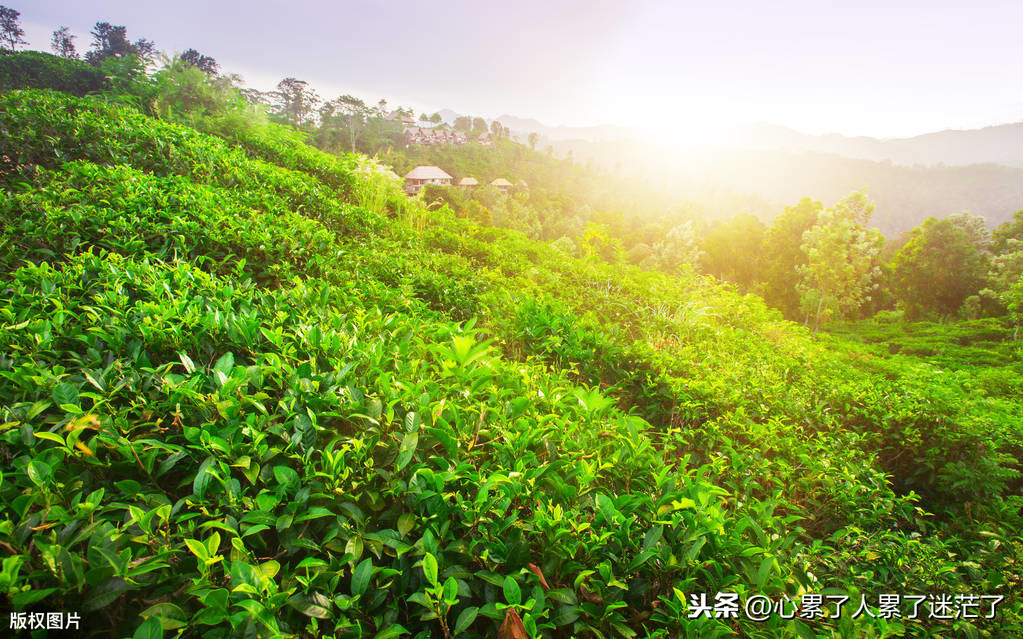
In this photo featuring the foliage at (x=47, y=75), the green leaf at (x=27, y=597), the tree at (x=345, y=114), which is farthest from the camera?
the tree at (x=345, y=114)

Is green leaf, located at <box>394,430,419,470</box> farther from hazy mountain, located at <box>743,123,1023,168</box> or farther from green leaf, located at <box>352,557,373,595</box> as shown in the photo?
hazy mountain, located at <box>743,123,1023,168</box>

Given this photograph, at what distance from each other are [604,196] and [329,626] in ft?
228

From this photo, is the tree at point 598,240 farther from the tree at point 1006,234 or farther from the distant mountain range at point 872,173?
the distant mountain range at point 872,173

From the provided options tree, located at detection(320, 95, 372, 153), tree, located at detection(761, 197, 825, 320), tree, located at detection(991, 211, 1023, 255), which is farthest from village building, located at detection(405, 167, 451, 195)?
tree, located at detection(991, 211, 1023, 255)

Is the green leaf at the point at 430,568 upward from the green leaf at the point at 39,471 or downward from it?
downward

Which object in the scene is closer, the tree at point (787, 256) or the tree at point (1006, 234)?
the tree at point (1006, 234)

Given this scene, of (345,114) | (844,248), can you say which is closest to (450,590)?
(844,248)

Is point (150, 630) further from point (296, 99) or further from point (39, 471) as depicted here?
point (296, 99)

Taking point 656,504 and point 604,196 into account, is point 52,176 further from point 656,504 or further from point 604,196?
point 604,196

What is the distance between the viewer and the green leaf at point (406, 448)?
125 centimetres

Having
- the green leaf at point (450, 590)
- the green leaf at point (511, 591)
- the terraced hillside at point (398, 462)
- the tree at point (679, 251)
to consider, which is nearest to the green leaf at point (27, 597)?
the terraced hillside at point (398, 462)

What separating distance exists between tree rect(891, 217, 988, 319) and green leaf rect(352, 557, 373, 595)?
102 ft

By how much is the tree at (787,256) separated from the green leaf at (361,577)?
90.3 feet

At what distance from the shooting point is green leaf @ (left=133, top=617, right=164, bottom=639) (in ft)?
2.67
